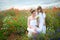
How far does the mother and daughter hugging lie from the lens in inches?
92.0

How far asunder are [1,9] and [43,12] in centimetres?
59

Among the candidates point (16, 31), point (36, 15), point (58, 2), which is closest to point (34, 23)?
point (36, 15)

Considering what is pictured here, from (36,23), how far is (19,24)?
238mm

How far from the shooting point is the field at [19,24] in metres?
2.30

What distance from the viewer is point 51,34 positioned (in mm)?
2352

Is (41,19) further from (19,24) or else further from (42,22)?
(19,24)

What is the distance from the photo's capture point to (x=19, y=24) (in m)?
2.33

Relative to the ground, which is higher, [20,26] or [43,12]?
[43,12]

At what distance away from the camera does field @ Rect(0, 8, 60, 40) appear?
2301 mm

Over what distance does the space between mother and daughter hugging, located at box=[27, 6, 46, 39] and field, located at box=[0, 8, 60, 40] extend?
0.18 feet

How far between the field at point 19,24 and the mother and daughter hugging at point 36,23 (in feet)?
0.18

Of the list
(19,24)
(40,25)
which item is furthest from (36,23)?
(19,24)

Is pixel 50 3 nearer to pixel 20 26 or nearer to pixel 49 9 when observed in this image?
pixel 49 9

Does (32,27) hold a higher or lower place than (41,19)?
lower
